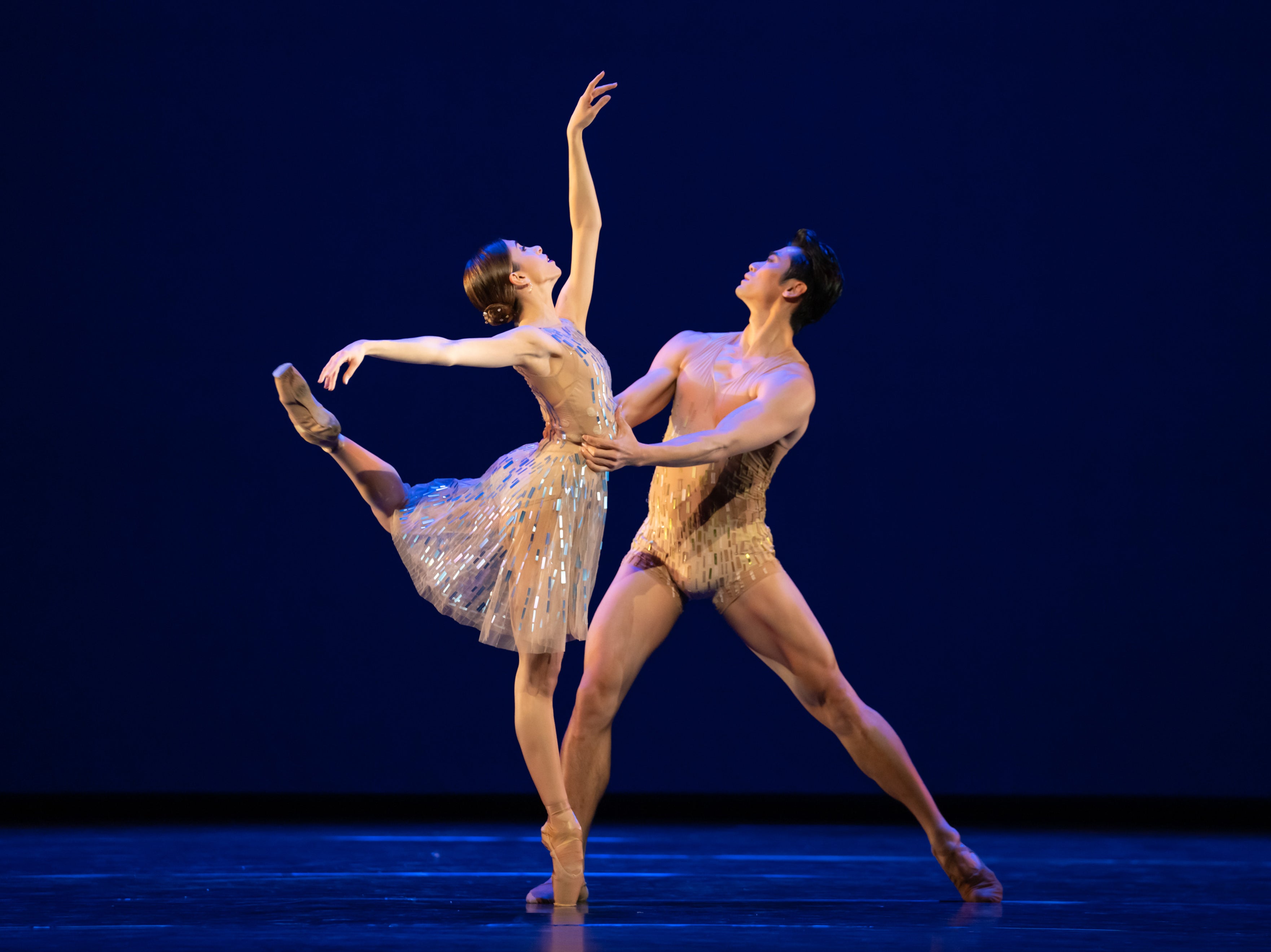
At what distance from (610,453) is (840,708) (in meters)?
0.85

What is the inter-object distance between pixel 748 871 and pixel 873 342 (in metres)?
2.13

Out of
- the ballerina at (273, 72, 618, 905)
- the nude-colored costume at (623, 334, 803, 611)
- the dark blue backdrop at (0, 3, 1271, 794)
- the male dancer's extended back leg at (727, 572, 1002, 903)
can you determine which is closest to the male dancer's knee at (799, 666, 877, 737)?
the male dancer's extended back leg at (727, 572, 1002, 903)

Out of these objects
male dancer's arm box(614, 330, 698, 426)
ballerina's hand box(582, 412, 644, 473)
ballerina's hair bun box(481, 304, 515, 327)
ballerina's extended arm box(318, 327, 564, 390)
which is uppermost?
ballerina's hair bun box(481, 304, 515, 327)

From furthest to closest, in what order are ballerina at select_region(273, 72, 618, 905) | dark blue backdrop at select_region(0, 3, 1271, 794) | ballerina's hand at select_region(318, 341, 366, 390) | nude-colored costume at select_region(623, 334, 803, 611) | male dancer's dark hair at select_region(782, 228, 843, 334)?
1. dark blue backdrop at select_region(0, 3, 1271, 794)
2. male dancer's dark hair at select_region(782, 228, 843, 334)
3. nude-colored costume at select_region(623, 334, 803, 611)
4. ballerina at select_region(273, 72, 618, 905)
5. ballerina's hand at select_region(318, 341, 366, 390)

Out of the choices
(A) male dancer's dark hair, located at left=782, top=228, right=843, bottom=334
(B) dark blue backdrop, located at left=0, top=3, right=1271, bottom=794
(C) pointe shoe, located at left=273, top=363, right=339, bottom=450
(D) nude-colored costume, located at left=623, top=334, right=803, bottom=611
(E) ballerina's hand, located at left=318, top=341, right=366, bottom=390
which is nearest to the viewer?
(E) ballerina's hand, located at left=318, top=341, right=366, bottom=390

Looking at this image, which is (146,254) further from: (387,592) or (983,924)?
(983,924)

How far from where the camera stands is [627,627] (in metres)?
2.87

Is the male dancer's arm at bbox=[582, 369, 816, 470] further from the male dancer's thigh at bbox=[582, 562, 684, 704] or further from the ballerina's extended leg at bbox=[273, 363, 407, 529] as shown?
the ballerina's extended leg at bbox=[273, 363, 407, 529]

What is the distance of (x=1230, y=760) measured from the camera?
468cm

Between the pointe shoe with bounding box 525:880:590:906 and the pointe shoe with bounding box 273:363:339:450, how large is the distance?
3.53 ft

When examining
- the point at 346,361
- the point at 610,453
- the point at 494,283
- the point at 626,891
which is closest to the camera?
the point at 346,361

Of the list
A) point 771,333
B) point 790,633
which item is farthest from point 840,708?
point 771,333

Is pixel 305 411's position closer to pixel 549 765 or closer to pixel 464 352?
pixel 464 352

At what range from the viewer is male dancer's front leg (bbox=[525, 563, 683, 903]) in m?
2.85
